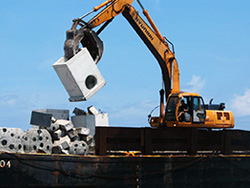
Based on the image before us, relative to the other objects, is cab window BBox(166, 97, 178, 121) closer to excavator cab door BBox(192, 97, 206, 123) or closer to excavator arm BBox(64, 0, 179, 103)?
excavator cab door BBox(192, 97, 206, 123)

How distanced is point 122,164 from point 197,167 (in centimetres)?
248

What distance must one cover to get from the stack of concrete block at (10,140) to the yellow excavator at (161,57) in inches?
192

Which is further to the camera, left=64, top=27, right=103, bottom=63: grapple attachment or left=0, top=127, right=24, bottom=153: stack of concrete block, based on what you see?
left=64, top=27, right=103, bottom=63: grapple attachment

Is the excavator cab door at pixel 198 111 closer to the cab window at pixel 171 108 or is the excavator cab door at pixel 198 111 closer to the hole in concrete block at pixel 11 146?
the cab window at pixel 171 108

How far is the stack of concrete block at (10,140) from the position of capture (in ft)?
37.9

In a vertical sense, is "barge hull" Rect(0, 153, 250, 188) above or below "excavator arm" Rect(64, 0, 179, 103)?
below

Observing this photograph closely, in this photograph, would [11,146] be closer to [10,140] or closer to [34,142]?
[10,140]

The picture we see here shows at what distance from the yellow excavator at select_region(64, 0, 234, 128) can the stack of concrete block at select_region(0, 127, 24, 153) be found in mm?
4872

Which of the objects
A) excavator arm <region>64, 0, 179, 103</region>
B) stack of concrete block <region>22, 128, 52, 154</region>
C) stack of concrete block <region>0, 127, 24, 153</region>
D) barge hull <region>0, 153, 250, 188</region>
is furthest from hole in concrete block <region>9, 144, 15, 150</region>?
excavator arm <region>64, 0, 179, 103</region>

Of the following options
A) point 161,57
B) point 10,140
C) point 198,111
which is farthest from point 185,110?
point 10,140

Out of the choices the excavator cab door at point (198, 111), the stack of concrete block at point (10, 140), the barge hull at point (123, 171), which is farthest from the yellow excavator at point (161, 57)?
the stack of concrete block at point (10, 140)

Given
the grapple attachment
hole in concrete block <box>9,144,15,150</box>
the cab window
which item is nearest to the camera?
hole in concrete block <box>9,144,15,150</box>

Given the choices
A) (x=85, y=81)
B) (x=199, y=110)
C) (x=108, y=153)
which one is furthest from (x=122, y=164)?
(x=85, y=81)

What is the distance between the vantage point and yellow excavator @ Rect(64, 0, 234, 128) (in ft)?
48.2
